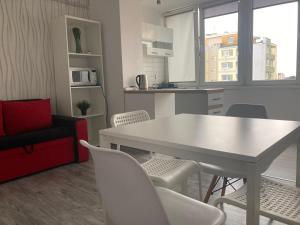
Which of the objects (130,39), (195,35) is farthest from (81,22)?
(195,35)

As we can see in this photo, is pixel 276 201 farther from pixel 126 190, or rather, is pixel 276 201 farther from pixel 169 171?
pixel 126 190

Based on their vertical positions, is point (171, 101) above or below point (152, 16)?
below

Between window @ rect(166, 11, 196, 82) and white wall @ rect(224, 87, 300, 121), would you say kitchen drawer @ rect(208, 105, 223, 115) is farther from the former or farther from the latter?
window @ rect(166, 11, 196, 82)

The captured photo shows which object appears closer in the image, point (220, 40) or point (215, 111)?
point (215, 111)

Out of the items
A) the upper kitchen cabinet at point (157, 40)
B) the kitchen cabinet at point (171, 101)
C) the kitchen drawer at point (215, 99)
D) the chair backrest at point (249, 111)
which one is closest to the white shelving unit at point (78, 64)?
the kitchen cabinet at point (171, 101)

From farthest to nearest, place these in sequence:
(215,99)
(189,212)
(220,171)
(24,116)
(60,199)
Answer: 1. (215,99)
2. (24,116)
3. (60,199)
4. (220,171)
5. (189,212)

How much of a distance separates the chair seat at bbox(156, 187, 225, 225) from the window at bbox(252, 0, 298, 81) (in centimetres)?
346

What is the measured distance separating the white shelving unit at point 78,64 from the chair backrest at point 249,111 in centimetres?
221

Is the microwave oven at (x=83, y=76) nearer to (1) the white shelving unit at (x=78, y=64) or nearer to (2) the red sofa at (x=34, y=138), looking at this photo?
(1) the white shelving unit at (x=78, y=64)

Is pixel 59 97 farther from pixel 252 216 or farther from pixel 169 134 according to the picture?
pixel 252 216

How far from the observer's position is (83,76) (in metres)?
3.53

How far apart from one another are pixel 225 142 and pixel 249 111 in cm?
111

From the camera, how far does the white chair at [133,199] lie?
755mm

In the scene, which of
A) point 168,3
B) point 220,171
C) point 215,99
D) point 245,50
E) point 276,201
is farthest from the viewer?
point 168,3
